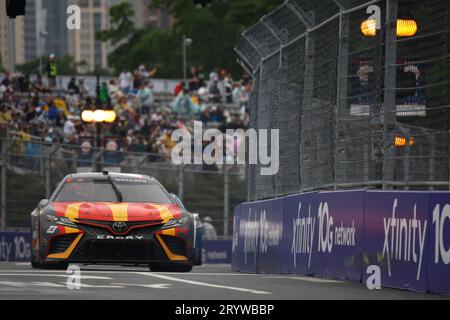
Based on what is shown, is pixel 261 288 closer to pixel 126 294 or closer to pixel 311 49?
pixel 126 294

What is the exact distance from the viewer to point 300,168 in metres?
18.2

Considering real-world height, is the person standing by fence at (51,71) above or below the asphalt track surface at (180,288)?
above

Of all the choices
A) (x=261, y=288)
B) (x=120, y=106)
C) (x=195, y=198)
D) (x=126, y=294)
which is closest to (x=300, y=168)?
(x=261, y=288)

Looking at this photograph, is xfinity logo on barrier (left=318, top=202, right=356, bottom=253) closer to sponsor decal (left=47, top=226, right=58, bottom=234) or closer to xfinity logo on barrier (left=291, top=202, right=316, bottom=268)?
xfinity logo on barrier (left=291, top=202, right=316, bottom=268)

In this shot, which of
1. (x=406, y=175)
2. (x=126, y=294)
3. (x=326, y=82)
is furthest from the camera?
(x=326, y=82)

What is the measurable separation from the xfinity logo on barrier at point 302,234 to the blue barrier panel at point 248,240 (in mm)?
3024

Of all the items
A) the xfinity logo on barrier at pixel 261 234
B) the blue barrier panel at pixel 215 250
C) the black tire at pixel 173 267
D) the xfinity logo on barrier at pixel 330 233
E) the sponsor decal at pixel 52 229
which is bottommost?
the blue barrier panel at pixel 215 250

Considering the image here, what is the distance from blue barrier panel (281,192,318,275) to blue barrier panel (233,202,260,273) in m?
2.40

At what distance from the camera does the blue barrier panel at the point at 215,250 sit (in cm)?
3366

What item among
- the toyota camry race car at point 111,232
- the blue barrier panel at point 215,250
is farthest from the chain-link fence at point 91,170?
the toyota camry race car at point 111,232

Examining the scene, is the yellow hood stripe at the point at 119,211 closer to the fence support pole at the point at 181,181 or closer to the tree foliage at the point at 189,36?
the fence support pole at the point at 181,181

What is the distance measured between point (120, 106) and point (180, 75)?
46.0m

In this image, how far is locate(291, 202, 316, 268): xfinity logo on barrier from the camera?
16422 millimetres

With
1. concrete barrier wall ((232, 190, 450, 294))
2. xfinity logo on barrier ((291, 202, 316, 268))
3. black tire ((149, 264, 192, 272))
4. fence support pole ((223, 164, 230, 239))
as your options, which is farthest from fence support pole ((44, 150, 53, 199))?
xfinity logo on barrier ((291, 202, 316, 268))
